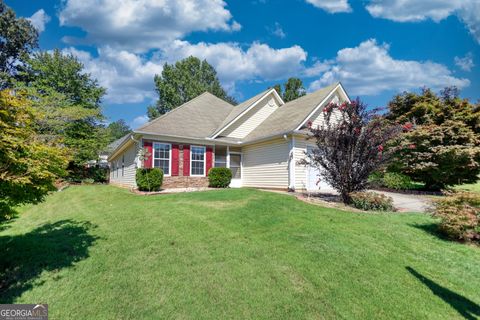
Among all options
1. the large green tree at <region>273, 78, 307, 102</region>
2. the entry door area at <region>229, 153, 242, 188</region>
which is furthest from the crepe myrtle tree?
the large green tree at <region>273, 78, 307, 102</region>

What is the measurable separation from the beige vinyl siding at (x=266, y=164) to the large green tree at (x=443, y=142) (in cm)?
516

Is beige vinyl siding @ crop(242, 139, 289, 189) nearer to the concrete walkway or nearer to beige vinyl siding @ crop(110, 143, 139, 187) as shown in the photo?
the concrete walkway

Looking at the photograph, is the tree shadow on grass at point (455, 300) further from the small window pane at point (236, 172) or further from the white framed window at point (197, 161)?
the small window pane at point (236, 172)

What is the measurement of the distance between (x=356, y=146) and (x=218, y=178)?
7.86 metres

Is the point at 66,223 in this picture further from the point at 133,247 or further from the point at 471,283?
the point at 471,283

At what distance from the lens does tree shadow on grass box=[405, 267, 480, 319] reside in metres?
2.98

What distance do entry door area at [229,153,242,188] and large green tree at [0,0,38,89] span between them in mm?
30029

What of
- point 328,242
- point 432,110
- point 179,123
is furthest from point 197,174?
point 432,110

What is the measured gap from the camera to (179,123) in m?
15.2

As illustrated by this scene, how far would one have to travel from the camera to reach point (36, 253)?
479 centimetres

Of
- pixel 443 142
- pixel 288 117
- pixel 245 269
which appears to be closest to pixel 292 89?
pixel 288 117

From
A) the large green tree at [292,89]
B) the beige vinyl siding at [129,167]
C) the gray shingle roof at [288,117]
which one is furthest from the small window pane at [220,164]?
the large green tree at [292,89]

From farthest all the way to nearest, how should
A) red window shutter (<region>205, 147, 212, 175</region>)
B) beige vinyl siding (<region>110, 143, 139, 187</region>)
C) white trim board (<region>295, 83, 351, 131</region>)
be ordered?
red window shutter (<region>205, 147, 212, 175</region>) → beige vinyl siding (<region>110, 143, 139, 187</region>) → white trim board (<region>295, 83, 351, 131</region>)

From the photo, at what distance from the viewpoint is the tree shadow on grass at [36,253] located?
3789 mm
